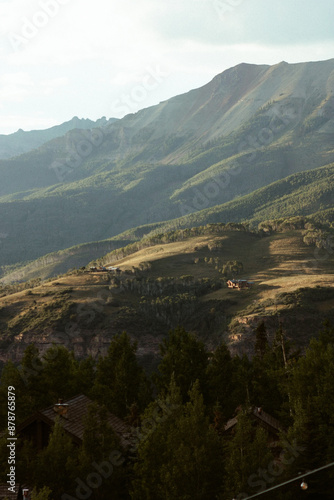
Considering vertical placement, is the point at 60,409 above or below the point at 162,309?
above

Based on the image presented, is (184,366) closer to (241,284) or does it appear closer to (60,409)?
(60,409)

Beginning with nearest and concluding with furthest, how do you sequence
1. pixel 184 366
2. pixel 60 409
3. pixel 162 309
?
pixel 60 409 < pixel 184 366 < pixel 162 309

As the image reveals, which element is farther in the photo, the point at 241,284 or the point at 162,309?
the point at 241,284

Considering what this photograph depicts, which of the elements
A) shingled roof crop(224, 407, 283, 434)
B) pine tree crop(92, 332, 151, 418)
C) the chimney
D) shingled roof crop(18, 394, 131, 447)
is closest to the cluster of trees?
shingled roof crop(224, 407, 283, 434)

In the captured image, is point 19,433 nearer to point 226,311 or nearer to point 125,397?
point 125,397

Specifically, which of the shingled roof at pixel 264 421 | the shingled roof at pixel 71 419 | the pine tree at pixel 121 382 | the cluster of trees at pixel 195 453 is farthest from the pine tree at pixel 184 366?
the shingled roof at pixel 71 419

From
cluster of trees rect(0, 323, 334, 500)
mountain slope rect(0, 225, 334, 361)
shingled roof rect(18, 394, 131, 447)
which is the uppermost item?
shingled roof rect(18, 394, 131, 447)

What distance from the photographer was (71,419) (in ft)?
148

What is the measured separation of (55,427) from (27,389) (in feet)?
75.1

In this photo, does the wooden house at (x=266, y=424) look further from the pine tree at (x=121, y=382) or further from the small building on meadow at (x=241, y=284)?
the small building on meadow at (x=241, y=284)

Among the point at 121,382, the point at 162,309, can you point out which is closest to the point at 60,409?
the point at 121,382

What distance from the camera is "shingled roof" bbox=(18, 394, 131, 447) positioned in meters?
43.6

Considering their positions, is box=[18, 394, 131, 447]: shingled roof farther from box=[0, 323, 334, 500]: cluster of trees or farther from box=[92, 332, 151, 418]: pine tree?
box=[92, 332, 151, 418]: pine tree

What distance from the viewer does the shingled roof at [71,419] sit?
43562 millimetres
